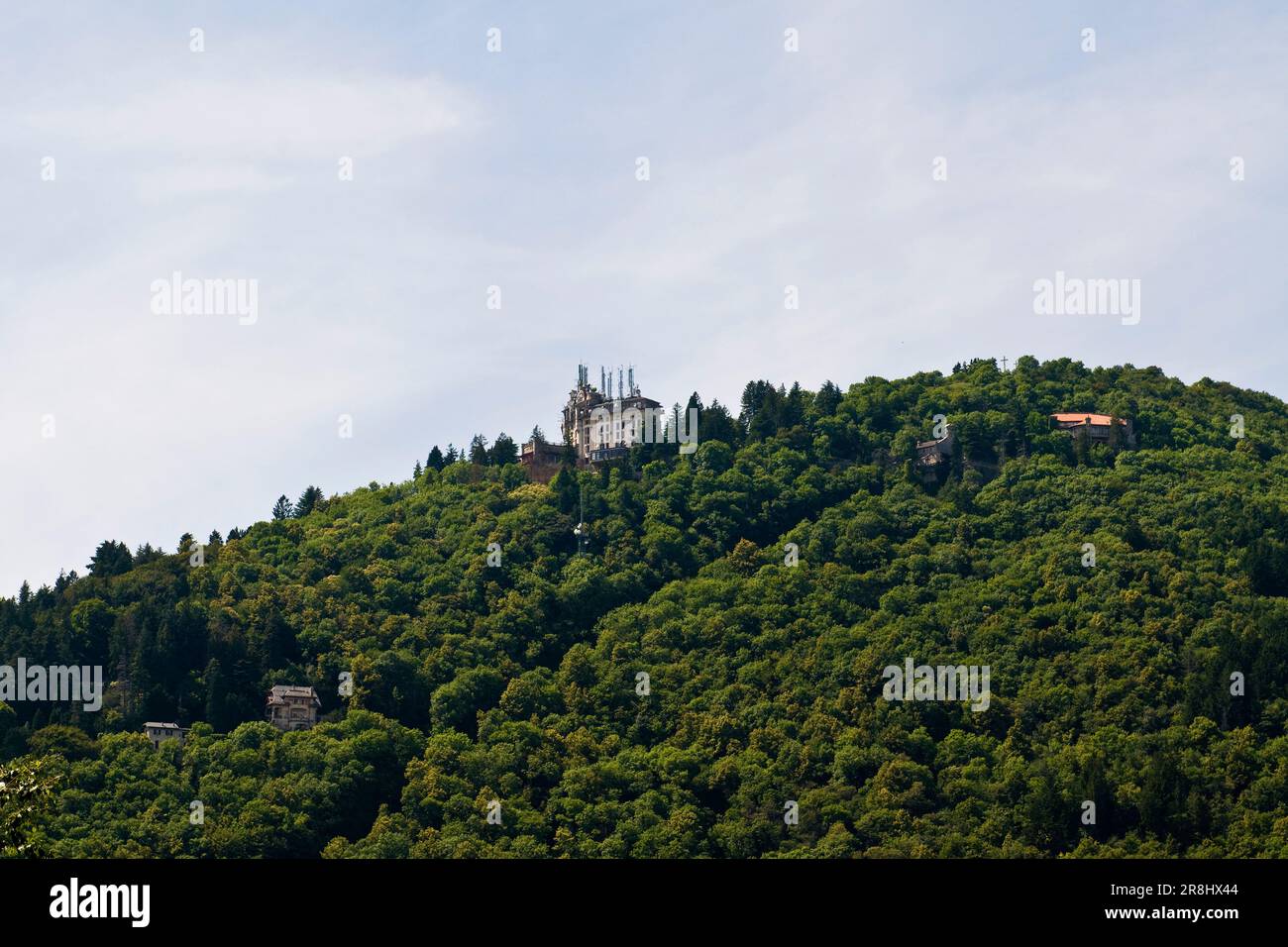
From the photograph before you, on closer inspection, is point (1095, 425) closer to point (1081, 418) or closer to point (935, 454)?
point (1081, 418)

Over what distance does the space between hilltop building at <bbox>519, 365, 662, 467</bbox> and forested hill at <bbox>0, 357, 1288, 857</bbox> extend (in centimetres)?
352

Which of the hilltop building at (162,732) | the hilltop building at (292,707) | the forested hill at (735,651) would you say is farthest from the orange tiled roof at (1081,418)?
the hilltop building at (162,732)

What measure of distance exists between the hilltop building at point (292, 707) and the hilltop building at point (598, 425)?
33.0m

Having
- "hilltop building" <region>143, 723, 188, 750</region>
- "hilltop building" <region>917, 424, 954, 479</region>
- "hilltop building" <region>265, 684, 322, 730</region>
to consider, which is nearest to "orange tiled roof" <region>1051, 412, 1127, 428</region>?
"hilltop building" <region>917, 424, 954, 479</region>

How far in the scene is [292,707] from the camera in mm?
98500

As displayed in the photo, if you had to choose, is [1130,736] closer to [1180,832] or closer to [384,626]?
[1180,832]

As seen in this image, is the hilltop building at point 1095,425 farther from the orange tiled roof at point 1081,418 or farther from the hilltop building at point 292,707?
the hilltop building at point 292,707

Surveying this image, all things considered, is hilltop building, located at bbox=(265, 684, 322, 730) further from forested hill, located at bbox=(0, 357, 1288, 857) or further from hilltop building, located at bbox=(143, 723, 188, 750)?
hilltop building, located at bbox=(143, 723, 188, 750)

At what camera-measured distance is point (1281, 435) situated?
428 ft

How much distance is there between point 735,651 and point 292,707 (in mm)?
21270

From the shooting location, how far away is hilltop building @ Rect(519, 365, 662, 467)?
129500 millimetres

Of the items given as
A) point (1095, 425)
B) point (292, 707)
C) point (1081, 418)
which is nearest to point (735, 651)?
point (292, 707)

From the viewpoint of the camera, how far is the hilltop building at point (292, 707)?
98062 millimetres
